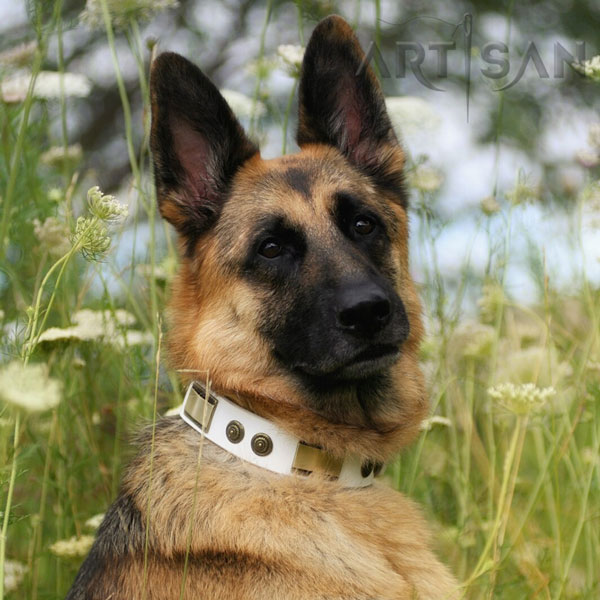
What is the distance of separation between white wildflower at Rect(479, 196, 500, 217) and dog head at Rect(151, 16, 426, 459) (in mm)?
534

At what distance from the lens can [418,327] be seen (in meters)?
3.75

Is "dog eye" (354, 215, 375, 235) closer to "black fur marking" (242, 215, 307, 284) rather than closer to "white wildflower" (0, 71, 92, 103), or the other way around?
"black fur marking" (242, 215, 307, 284)

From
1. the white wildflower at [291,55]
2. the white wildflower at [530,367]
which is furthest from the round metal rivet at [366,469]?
the white wildflower at [291,55]

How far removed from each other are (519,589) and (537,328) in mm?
2032

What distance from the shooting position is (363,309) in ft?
10.2

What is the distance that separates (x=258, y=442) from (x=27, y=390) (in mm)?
1231

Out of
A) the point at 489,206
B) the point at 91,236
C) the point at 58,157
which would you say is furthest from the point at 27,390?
the point at 58,157

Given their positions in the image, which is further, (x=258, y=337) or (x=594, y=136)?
(x=594, y=136)

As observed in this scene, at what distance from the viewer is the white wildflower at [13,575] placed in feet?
11.4

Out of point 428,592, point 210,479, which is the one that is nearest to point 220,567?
point 210,479

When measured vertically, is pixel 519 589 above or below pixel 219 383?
below

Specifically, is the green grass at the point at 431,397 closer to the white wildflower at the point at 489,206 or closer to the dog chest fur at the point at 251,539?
the white wildflower at the point at 489,206

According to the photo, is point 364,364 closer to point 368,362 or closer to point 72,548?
point 368,362

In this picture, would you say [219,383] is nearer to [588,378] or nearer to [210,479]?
[210,479]
